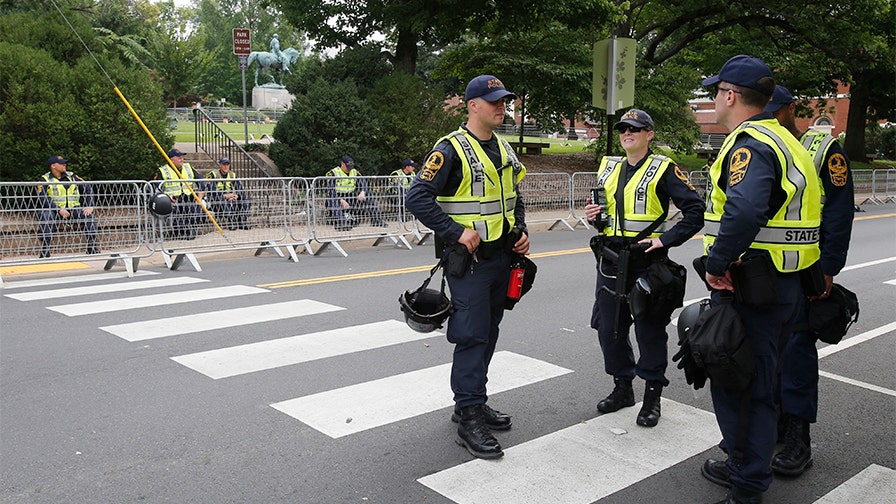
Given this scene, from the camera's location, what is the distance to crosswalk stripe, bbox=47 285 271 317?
8.24 m

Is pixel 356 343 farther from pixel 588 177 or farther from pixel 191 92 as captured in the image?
pixel 191 92

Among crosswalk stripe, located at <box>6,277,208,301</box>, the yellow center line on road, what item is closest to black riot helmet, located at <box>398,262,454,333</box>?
the yellow center line on road

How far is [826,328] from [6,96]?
46.1 ft

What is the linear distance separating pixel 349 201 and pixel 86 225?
13.9 ft

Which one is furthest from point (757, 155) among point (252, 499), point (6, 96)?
point (6, 96)

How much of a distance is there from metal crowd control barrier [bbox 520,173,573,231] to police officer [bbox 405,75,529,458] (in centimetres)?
1316

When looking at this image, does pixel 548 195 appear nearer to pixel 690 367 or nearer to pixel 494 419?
pixel 494 419

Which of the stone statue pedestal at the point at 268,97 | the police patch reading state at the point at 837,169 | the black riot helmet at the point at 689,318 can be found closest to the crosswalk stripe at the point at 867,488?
the black riot helmet at the point at 689,318

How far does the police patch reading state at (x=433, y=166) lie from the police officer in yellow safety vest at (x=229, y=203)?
8.09m

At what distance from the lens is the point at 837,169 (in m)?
4.43

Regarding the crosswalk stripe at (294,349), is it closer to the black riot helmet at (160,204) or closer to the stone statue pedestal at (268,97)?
the black riot helmet at (160,204)

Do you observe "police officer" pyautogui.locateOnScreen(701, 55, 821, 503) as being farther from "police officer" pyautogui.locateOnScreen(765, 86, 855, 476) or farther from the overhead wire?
the overhead wire

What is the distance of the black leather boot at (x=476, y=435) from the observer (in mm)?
4461

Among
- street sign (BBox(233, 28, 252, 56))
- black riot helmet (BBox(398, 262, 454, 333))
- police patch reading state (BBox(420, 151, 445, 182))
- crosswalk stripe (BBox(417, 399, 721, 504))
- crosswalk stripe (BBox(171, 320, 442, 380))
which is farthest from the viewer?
street sign (BBox(233, 28, 252, 56))
